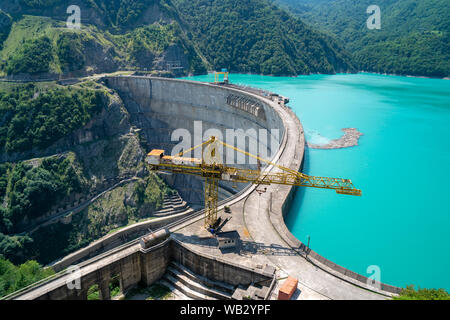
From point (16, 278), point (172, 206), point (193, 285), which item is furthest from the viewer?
point (172, 206)

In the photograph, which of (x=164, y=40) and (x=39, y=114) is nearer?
(x=39, y=114)

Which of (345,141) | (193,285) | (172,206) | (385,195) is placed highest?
(345,141)

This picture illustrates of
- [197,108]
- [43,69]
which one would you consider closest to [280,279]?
[197,108]

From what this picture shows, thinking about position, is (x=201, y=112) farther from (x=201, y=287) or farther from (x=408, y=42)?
(x=408, y=42)

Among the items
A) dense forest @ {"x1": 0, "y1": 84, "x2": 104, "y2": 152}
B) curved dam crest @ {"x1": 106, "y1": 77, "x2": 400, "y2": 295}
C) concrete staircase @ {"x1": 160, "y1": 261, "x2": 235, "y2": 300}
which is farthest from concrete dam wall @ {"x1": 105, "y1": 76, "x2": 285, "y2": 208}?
concrete staircase @ {"x1": 160, "y1": 261, "x2": 235, "y2": 300}

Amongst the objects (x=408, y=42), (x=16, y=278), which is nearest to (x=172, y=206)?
(x=16, y=278)
